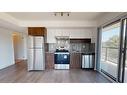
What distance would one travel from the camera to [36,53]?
5484mm

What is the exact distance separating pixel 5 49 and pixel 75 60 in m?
3.79

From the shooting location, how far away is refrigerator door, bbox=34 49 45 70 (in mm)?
5484

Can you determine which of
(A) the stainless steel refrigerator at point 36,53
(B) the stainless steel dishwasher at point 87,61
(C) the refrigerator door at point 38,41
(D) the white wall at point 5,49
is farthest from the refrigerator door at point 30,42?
(B) the stainless steel dishwasher at point 87,61

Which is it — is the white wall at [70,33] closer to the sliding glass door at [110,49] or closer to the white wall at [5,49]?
the sliding glass door at [110,49]

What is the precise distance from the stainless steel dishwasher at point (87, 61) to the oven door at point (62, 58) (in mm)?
804

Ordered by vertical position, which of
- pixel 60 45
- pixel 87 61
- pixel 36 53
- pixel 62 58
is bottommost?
pixel 87 61

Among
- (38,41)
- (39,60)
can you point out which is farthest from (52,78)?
(38,41)

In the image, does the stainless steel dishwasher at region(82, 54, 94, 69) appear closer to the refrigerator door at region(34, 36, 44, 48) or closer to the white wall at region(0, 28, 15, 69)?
the refrigerator door at region(34, 36, 44, 48)

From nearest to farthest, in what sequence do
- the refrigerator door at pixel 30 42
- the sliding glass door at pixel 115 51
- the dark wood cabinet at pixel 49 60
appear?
the sliding glass door at pixel 115 51 → the refrigerator door at pixel 30 42 → the dark wood cabinet at pixel 49 60

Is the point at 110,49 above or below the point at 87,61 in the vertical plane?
above

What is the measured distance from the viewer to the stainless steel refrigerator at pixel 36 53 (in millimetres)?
5410

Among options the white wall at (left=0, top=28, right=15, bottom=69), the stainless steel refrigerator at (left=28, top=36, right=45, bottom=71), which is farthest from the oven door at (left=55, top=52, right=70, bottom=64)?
the white wall at (left=0, top=28, right=15, bottom=69)

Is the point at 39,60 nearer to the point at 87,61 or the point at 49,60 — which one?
the point at 49,60
